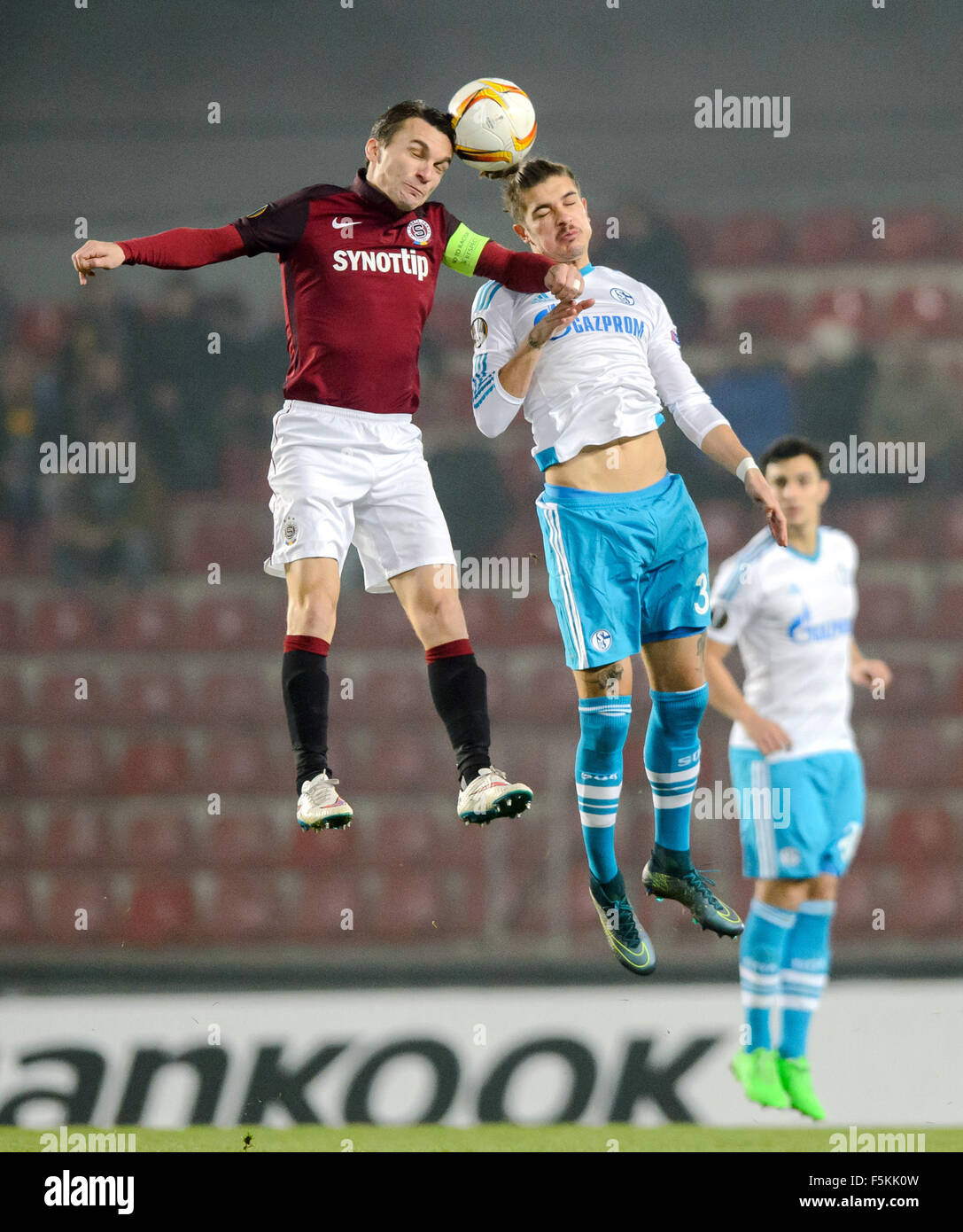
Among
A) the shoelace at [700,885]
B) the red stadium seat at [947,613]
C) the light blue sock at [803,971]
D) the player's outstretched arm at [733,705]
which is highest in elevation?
the red stadium seat at [947,613]

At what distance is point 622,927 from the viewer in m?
3.59

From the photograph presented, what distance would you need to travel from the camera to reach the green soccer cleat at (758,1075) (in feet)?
14.9

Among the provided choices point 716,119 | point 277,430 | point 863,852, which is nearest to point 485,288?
point 277,430

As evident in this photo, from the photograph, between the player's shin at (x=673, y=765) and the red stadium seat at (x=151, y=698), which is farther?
the red stadium seat at (x=151, y=698)

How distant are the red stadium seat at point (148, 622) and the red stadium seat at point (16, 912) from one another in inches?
37.5

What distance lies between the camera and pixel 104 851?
5.00m

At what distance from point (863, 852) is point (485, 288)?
2515mm

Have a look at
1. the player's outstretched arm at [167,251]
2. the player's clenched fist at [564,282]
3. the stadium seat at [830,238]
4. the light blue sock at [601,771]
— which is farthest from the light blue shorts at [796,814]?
the player's outstretched arm at [167,251]

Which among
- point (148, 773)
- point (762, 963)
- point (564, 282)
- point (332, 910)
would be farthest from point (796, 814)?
point (148, 773)

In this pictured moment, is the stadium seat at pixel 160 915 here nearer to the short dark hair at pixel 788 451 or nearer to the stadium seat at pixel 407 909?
the stadium seat at pixel 407 909

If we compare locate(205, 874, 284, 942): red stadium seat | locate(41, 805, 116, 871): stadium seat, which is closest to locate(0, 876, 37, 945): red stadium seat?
→ locate(41, 805, 116, 871): stadium seat

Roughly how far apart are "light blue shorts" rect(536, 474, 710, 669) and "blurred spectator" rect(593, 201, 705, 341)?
56.5 inches

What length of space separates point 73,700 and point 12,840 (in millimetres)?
556
